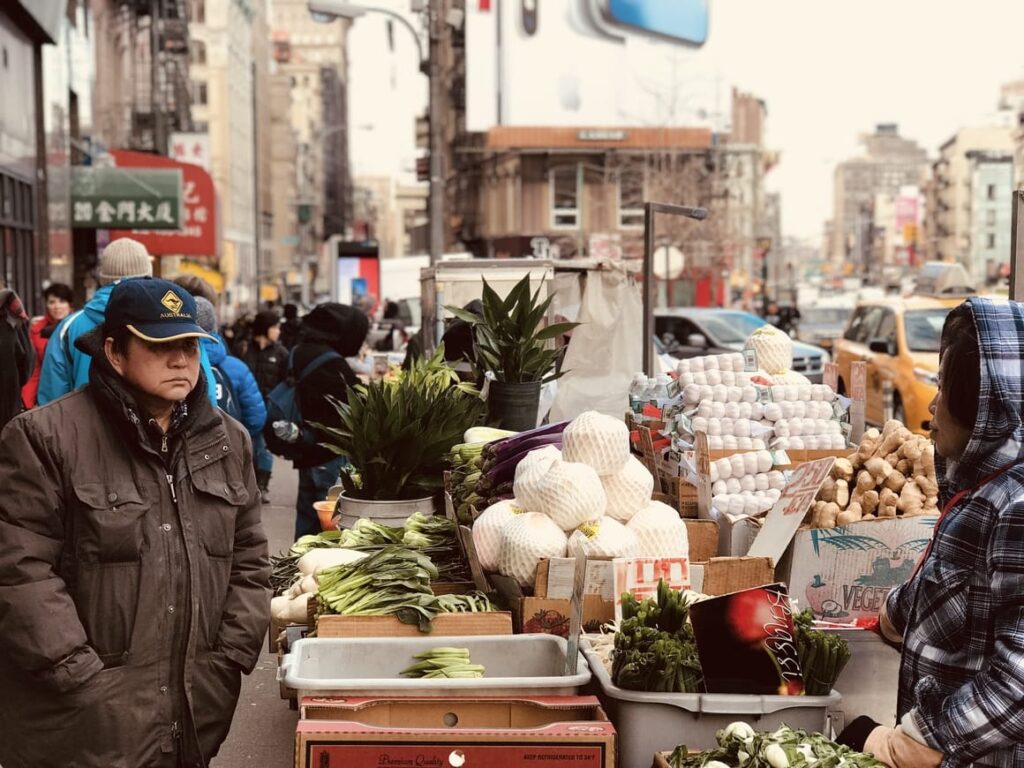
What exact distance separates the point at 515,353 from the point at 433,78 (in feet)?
45.3

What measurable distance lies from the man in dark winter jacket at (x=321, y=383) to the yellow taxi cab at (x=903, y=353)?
8.55 m

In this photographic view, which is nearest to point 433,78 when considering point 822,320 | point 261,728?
point 261,728

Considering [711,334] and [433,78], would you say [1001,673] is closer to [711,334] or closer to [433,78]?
[433,78]

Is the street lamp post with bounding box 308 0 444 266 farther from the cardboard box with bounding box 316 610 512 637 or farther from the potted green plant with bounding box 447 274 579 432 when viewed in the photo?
the cardboard box with bounding box 316 610 512 637

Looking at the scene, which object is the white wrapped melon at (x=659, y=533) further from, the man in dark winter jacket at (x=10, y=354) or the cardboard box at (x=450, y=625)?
the man in dark winter jacket at (x=10, y=354)

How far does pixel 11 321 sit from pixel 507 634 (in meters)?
6.61

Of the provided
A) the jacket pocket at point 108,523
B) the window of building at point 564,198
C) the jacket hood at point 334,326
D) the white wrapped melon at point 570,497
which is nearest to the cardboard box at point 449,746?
the jacket pocket at point 108,523

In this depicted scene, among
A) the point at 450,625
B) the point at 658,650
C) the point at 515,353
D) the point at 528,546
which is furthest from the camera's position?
the point at 515,353

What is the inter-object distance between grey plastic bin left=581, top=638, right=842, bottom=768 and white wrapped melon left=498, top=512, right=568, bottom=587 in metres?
0.92

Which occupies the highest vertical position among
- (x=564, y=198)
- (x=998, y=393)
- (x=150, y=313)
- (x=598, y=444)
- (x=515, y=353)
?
(x=564, y=198)

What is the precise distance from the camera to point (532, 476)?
16.1 ft

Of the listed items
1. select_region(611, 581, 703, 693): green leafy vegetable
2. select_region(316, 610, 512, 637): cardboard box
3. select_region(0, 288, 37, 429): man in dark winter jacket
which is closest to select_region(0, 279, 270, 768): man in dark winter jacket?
select_region(316, 610, 512, 637): cardboard box

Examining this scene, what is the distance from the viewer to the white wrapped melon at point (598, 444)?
16.3 feet

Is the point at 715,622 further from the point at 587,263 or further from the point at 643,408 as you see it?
the point at 587,263
